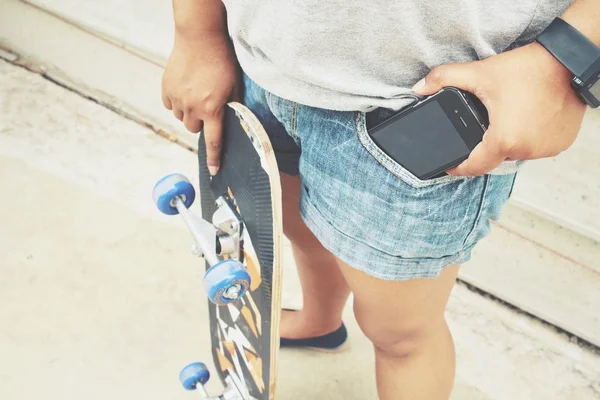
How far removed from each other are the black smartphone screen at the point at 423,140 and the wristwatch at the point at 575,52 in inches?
5.3

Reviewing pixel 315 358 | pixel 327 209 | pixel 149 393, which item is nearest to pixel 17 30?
pixel 149 393

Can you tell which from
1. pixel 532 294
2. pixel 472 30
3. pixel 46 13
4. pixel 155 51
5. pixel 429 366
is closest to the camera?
pixel 472 30

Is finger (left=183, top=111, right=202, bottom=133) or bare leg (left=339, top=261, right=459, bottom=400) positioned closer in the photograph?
bare leg (left=339, top=261, right=459, bottom=400)

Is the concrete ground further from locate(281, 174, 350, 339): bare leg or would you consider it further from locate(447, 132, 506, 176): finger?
locate(447, 132, 506, 176): finger

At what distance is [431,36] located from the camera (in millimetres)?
610

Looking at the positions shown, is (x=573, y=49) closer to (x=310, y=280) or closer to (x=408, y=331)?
(x=408, y=331)

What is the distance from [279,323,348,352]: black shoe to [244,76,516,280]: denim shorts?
723mm

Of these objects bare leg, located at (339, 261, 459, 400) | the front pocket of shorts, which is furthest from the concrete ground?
the front pocket of shorts

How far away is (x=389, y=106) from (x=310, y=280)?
0.68 metres

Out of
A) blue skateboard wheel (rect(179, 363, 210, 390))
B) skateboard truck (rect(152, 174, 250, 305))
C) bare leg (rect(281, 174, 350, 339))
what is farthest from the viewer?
blue skateboard wheel (rect(179, 363, 210, 390))

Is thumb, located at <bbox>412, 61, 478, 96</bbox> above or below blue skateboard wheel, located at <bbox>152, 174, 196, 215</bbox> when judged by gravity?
above

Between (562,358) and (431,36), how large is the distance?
4.10ft

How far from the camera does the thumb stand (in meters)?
0.60

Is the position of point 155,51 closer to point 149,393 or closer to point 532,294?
point 149,393
